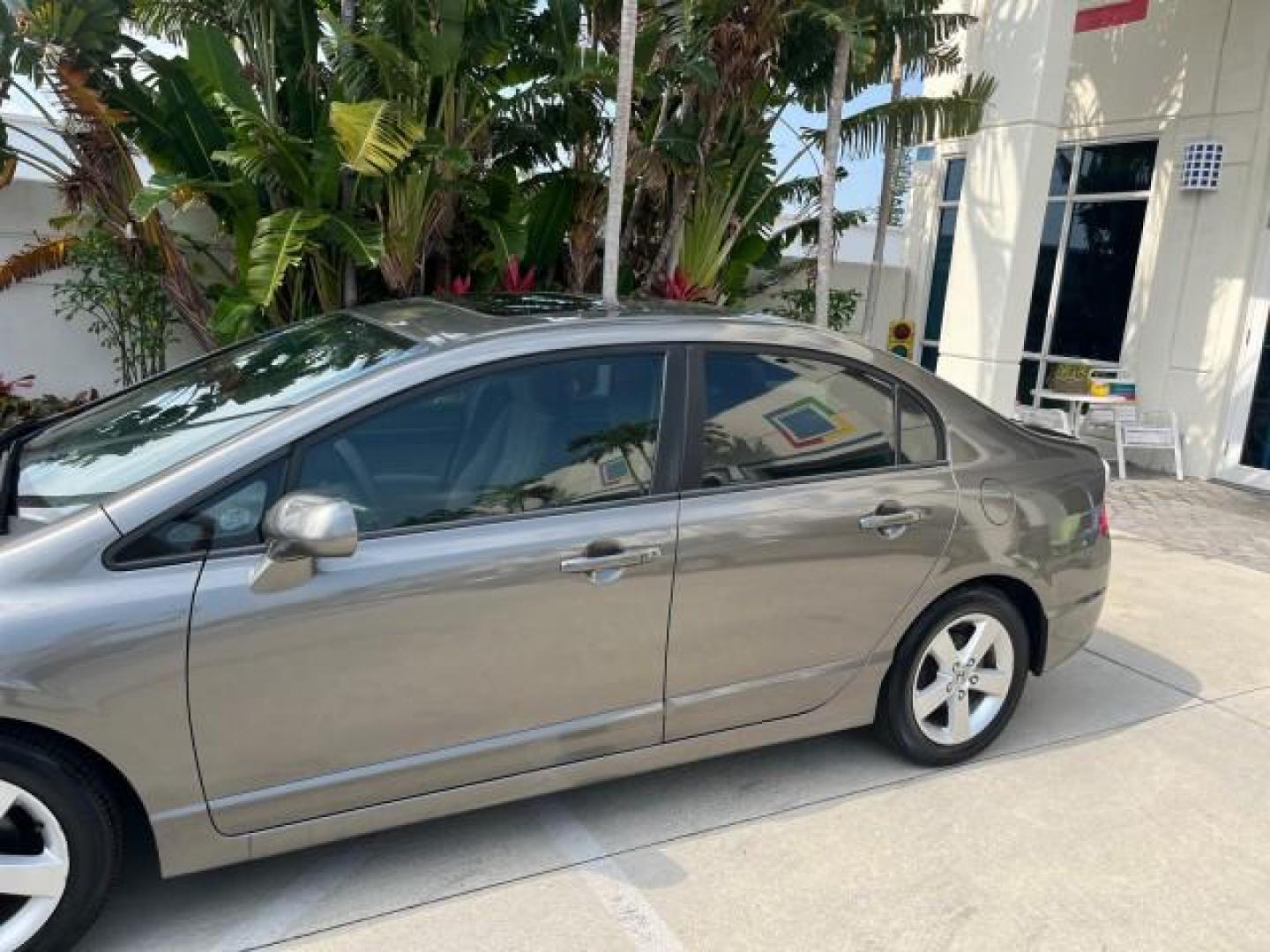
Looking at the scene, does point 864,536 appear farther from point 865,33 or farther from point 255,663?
point 865,33

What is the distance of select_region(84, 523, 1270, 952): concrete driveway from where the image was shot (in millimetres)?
2799

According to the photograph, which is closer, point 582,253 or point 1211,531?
point 1211,531

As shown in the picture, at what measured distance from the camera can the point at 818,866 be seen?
3156mm

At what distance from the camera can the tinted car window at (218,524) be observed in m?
2.47

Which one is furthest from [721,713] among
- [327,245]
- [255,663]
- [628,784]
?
[327,245]

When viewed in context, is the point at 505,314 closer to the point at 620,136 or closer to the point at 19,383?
the point at 620,136

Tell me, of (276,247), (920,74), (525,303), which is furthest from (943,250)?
(525,303)

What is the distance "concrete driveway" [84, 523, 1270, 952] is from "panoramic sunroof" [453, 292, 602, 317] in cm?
163

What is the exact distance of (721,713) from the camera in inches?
129

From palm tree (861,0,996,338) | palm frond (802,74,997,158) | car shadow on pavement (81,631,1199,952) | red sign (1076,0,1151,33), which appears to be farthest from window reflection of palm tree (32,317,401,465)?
red sign (1076,0,1151,33)

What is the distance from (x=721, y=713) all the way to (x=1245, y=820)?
6.27 feet

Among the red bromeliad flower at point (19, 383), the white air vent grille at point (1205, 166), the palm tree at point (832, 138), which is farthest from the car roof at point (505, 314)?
the white air vent grille at point (1205, 166)

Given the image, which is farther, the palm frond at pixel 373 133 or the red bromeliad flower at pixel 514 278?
→ the red bromeliad flower at pixel 514 278

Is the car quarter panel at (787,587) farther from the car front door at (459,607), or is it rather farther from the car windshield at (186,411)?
the car windshield at (186,411)
